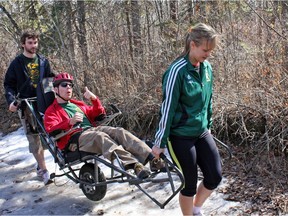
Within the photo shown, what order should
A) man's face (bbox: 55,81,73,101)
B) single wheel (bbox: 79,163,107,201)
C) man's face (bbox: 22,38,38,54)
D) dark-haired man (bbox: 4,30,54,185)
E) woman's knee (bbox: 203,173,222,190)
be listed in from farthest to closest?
dark-haired man (bbox: 4,30,54,185), man's face (bbox: 22,38,38,54), man's face (bbox: 55,81,73,101), single wheel (bbox: 79,163,107,201), woman's knee (bbox: 203,173,222,190)

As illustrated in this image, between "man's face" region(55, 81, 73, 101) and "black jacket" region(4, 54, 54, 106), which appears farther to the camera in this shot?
"black jacket" region(4, 54, 54, 106)

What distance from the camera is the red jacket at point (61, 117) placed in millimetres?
4535

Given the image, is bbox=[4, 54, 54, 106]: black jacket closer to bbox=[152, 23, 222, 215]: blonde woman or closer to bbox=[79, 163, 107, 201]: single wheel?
bbox=[79, 163, 107, 201]: single wheel

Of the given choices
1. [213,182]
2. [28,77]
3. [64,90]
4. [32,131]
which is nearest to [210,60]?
[64,90]

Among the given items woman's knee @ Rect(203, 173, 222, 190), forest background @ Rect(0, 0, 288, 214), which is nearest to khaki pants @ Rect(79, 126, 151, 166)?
woman's knee @ Rect(203, 173, 222, 190)

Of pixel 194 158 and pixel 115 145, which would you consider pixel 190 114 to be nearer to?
pixel 194 158

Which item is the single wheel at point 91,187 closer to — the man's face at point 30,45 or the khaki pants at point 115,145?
the khaki pants at point 115,145

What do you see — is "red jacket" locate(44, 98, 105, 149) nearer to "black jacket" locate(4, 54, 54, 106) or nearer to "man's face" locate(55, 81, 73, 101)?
"man's face" locate(55, 81, 73, 101)

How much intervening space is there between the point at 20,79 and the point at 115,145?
2118mm

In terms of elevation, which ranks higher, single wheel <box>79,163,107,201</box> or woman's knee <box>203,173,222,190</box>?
woman's knee <box>203,173,222,190</box>

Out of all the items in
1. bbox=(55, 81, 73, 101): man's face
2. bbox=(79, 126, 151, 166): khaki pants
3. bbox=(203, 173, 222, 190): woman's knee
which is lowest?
bbox=(203, 173, 222, 190): woman's knee

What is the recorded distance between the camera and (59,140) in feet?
15.3

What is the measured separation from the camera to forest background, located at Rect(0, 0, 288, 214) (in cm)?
521

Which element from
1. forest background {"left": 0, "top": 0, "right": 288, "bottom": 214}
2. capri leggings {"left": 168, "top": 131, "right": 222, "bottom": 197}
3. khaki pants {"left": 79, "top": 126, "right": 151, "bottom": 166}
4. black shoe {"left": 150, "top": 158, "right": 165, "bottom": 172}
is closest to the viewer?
capri leggings {"left": 168, "top": 131, "right": 222, "bottom": 197}
